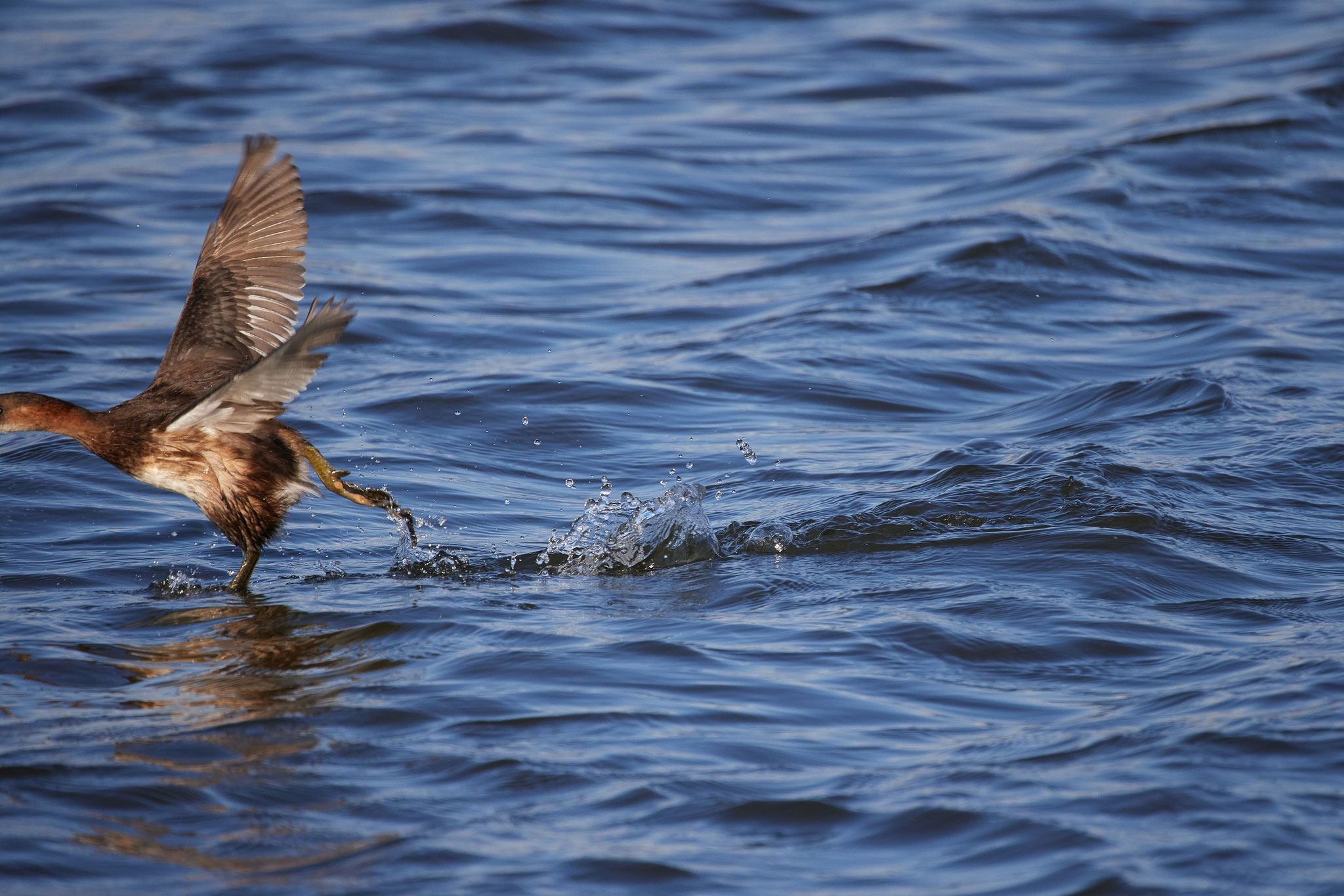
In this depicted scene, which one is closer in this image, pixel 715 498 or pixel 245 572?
pixel 245 572

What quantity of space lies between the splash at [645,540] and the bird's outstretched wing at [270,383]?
3.93 feet

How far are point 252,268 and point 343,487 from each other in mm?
1054

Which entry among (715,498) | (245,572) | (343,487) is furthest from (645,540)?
(245,572)

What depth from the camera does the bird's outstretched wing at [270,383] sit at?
12.9ft

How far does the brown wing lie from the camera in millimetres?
5391

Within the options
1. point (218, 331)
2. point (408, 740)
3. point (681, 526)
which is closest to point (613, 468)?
point (681, 526)

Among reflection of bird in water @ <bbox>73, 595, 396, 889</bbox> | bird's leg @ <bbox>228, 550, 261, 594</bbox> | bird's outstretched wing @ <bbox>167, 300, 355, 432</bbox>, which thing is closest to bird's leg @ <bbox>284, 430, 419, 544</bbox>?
bird's outstretched wing @ <bbox>167, 300, 355, 432</bbox>

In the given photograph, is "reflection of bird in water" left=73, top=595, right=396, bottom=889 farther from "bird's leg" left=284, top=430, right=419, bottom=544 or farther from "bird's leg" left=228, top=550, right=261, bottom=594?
"bird's leg" left=284, top=430, right=419, bottom=544

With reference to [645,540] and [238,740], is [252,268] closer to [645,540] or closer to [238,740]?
[645,540]

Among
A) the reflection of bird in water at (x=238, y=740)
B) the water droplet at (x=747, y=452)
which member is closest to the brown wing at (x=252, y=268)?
the reflection of bird in water at (x=238, y=740)

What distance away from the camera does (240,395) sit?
14.6 ft

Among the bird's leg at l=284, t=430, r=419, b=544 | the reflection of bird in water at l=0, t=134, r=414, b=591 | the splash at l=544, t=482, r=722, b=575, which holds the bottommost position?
the splash at l=544, t=482, r=722, b=575

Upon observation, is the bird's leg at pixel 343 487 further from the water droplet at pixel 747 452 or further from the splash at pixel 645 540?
the water droplet at pixel 747 452

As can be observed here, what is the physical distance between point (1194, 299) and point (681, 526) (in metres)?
4.58
